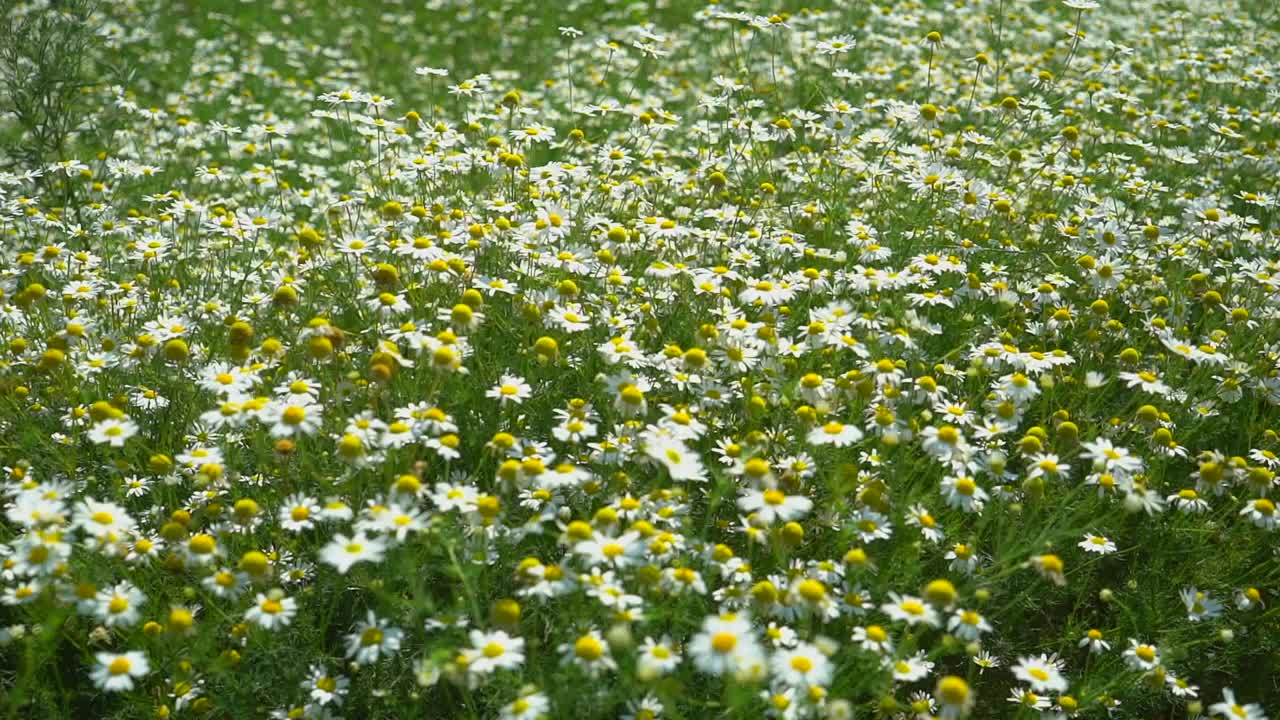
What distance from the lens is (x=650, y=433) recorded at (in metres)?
3.23

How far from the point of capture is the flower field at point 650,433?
2.91 meters

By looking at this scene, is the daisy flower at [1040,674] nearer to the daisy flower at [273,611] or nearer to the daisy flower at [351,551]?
the daisy flower at [351,551]

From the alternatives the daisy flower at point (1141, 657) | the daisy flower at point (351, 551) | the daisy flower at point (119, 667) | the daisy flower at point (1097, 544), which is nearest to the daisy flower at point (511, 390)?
the daisy flower at point (351, 551)

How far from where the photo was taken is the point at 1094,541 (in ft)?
11.8

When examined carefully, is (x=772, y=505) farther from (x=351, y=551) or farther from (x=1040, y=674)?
(x=351, y=551)

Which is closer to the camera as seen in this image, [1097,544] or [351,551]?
[351,551]

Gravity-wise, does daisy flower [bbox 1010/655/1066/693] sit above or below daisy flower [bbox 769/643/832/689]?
below

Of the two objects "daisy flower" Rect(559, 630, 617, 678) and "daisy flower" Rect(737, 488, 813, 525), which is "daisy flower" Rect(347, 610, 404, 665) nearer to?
"daisy flower" Rect(559, 630, 617, 678)

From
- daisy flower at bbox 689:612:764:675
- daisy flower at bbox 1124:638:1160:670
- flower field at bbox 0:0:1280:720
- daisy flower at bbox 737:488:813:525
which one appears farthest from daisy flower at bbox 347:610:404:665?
daisy flower at bbox 1124:638:1160:670

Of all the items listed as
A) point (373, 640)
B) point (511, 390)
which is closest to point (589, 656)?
point (373, 640)

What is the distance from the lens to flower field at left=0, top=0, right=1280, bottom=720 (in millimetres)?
2912

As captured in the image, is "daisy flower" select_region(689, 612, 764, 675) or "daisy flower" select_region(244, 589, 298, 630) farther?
"daisy flower" select_region(244, 589, 298, 630)

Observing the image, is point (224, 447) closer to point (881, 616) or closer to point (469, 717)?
point (469, 717)

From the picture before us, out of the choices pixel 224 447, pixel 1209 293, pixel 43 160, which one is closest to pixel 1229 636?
pixel 1209 293
